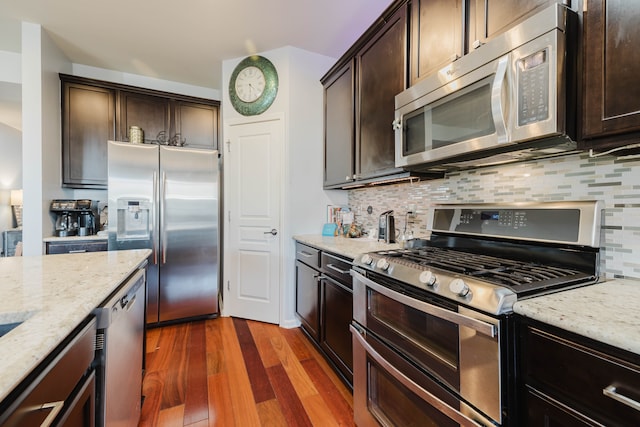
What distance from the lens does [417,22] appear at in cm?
160

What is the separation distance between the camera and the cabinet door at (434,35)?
1.35 m

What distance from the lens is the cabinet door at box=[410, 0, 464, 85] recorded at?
4.42 ft

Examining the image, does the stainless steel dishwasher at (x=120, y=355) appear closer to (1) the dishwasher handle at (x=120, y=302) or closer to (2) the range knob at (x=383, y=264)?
(1) the dishwasher handle at (x=120, y=302)

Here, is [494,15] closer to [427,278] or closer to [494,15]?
[494,15]

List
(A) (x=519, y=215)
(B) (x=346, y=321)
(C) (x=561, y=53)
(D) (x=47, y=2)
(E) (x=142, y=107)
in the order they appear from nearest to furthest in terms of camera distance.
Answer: (C) (x=561, y=53) < (A) (x=519, y=215) < (B) (x=346, y=321) < (D) (x=47, y=2) < (E) (x=142, y=107)

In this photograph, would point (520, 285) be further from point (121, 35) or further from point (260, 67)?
point (121, 35)

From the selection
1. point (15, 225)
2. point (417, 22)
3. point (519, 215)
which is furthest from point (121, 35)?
point (15, 225)

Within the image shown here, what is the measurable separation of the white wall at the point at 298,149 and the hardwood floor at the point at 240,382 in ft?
1.62

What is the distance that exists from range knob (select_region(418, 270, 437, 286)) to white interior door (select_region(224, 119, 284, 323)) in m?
1.87

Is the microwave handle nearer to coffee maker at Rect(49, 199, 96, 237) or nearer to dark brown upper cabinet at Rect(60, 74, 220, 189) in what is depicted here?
dark brown upper cabinet at Rect(60, 74, 220, 189)

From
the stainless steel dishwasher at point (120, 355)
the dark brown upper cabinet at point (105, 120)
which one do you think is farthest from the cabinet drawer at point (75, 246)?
the stainless steel dishwasher at point (120, 355)

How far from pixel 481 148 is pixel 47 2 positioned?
3316 mm

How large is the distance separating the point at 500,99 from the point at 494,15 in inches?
16.0

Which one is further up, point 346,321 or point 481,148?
point 481,148
